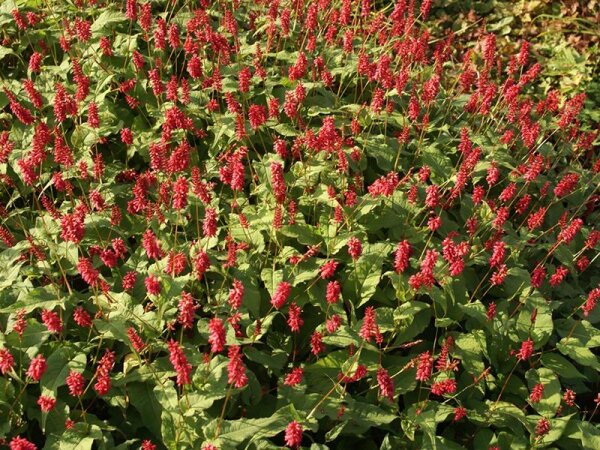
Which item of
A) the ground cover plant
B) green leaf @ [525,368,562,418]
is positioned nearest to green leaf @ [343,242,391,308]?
the ground cover plant

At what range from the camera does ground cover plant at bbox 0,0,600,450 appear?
3.17m

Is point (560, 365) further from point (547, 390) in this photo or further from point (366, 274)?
point (366, 274)

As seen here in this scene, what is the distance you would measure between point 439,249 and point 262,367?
1263 millimetres

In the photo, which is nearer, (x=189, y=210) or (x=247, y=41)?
(x=189, y=210)

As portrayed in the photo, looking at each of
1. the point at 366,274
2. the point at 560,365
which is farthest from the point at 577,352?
the point at 366,274

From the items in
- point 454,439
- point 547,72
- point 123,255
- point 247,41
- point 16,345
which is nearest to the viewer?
point 16,345

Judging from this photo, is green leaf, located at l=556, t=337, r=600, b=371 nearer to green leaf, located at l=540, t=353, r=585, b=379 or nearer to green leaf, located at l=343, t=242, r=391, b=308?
green leaf, located at l=540, t=353, r=585, b=379

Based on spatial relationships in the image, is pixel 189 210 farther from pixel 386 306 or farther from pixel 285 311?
pixel 386 306

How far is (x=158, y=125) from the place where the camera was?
14.6ft

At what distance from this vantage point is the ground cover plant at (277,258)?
3168 mm

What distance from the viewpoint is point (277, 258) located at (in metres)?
3.75

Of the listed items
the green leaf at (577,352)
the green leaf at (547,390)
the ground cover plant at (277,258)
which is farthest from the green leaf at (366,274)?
the green leaf at (577,352)

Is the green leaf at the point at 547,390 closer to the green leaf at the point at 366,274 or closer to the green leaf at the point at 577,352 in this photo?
the green leaf at the point at 577,352

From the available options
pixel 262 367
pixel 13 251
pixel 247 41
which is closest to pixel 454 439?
pixel 262 367
